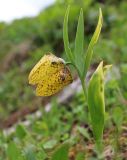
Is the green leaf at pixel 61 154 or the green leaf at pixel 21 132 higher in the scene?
the green leaf at pixel 21 132

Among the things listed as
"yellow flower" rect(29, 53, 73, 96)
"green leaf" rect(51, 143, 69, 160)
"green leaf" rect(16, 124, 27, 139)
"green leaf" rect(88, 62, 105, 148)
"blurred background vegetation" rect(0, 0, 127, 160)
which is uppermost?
"blurred background vegetation" rect(0, 0, 127, 160)

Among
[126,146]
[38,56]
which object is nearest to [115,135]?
[126,146]

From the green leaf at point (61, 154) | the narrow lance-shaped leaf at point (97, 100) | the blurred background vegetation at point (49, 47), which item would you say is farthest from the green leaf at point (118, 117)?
the blurred background vegetation at point (49, 47)

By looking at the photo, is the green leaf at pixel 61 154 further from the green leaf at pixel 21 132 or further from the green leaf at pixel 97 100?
the green leaf at pixel 21 132

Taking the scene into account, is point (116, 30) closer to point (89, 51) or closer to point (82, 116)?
point (82, 116)

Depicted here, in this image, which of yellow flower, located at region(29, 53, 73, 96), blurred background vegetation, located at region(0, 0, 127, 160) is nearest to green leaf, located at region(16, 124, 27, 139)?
blurred background vegetation, located at region(0, 0, 127, 160)

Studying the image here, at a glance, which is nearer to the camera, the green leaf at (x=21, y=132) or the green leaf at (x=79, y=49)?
the green leaf at (x=79, y=49)

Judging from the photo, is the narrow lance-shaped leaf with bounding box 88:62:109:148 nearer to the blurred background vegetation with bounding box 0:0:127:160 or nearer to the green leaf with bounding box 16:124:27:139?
the green leaf with bounding box 16:124:27:139

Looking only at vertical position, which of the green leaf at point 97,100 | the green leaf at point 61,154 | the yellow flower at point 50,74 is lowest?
the green leaf at point 61,154

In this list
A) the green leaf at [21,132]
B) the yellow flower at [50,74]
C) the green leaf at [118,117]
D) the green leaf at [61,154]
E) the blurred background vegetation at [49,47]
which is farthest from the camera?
the blurred background vegetation at [49,47]
